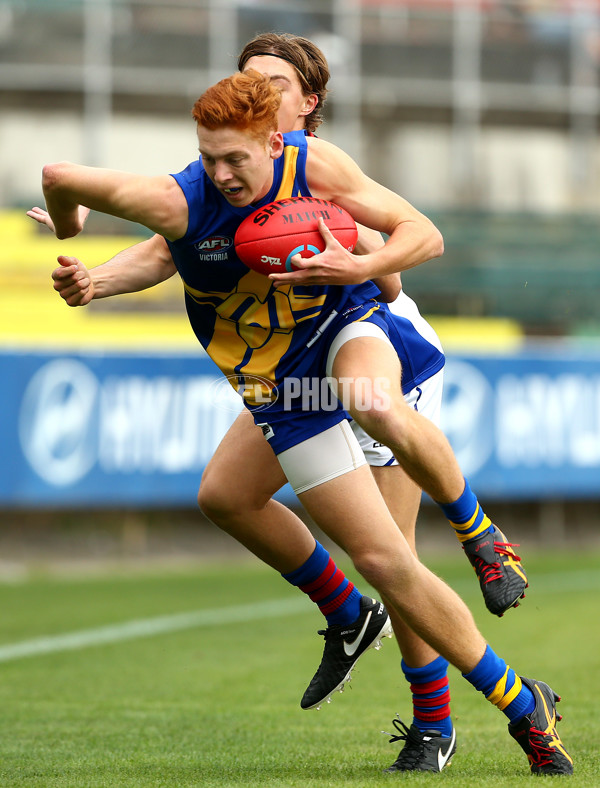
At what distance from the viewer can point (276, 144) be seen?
3830 mm

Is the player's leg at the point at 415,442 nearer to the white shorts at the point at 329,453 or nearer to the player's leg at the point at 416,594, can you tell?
the white shorts at the point at 329,453

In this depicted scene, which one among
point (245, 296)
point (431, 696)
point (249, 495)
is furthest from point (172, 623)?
point (245, 296)

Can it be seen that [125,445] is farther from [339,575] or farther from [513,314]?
[339,575]

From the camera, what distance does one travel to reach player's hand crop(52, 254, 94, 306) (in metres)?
4.06

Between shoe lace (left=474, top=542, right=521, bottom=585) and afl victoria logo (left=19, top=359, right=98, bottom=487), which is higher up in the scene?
shoe lace (left=474, top=542, right=521, bottom=585)

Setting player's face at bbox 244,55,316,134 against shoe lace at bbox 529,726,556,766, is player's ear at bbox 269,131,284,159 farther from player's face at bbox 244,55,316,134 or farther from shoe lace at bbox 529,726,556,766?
shoe lace at bbox 529,726,556,766

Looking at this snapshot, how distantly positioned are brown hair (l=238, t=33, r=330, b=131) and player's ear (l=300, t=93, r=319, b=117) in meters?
0.01

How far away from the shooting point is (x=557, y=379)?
13.3 meters

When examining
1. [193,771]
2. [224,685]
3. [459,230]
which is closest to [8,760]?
[193,771]

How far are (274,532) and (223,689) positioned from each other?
220 centimetres

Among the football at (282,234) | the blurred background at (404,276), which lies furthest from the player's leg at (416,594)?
the blurred background at (404,276)

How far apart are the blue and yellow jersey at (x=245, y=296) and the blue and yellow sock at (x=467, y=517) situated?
2.29 feet

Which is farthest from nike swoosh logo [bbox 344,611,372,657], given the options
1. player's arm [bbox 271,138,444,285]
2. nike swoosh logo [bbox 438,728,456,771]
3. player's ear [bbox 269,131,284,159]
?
player's ear [bbox 269,131,284,159]

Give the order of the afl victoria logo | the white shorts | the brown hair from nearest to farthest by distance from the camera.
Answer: the white shorts < the brown hair < the afl victoria logo
